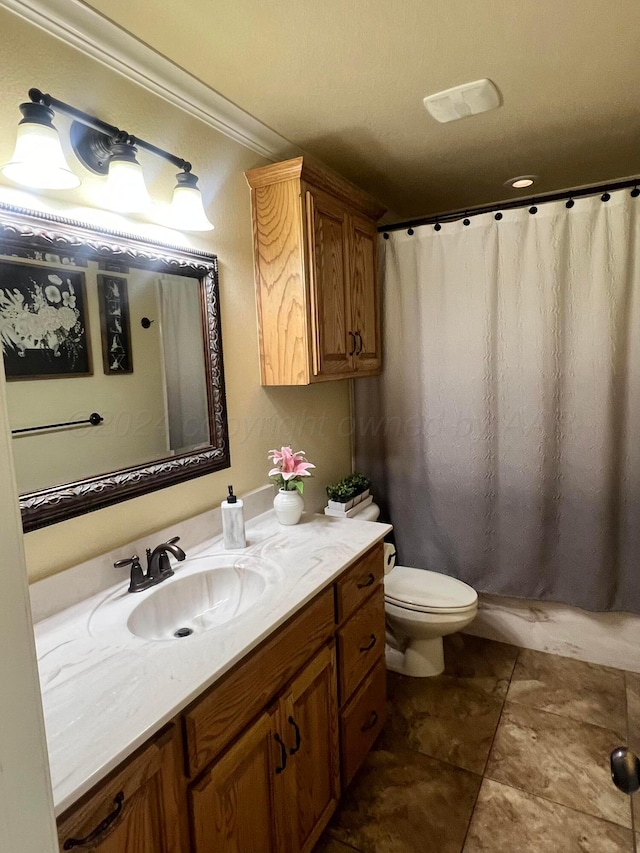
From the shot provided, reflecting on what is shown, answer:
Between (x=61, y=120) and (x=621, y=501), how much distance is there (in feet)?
7.86

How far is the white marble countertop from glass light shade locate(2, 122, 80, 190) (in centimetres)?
103

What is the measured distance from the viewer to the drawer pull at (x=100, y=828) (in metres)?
0.73

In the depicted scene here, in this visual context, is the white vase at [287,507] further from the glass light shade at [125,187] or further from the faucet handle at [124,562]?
the glass light shade at [125,187]

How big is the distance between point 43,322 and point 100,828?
1037 millimetres

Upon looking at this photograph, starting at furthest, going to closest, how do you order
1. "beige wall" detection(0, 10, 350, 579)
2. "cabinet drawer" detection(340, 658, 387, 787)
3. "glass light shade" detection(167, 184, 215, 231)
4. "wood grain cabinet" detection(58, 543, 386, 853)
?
"cabinet drawer" detection(340, 658, 387, 787)
"glass light shade" detection(167, 184, 215, 231)
"beige wall" detection(0, 10, 350, 579)
"wood grain cabinet" detection(58, 543, 386, 853)

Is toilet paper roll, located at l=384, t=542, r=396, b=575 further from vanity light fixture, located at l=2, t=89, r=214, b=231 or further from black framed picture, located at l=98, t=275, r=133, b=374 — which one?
vanity light fixture, located at l=2, t=89, r=214, b=231

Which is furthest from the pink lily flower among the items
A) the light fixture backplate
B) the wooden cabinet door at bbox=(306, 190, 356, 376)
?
the light fixture backplate

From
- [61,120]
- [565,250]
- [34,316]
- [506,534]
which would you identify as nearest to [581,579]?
[506,534]

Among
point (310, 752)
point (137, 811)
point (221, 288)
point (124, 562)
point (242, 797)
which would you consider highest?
point (221, 288)

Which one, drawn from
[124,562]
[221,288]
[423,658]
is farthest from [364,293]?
[423,658]

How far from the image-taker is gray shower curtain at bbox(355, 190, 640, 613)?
6.70 ft

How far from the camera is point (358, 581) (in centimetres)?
161

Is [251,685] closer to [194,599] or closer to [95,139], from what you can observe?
[194,599]

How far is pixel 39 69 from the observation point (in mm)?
1178
